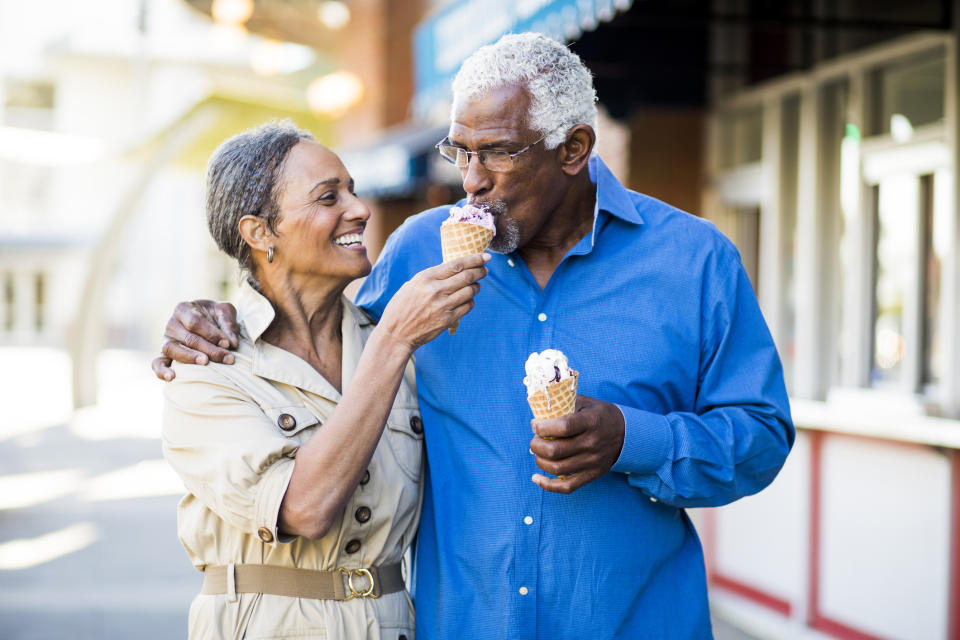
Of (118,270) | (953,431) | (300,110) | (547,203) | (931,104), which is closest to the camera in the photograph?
(547,203)

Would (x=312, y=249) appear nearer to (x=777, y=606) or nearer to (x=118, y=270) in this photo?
(x=777, y=606)

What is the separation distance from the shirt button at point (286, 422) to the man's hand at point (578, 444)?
571mm

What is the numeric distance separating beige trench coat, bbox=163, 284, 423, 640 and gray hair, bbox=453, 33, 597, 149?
0.72 m

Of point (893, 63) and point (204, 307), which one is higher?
point (893, 63)

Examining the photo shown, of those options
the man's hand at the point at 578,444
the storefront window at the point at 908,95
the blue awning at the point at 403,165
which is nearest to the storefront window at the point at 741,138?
the storefront window at the point at 908,95

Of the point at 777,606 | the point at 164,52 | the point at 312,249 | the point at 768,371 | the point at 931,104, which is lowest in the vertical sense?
the point at 777,606

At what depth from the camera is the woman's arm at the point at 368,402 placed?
2090 millimetres

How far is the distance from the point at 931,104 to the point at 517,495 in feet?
13.5

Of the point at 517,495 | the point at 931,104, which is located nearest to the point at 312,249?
the point at 517,495

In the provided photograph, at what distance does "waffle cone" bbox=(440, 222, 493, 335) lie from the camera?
2307mm

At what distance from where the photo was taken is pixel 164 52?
1507 inches

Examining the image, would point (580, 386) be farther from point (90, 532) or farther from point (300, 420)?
point (90, 532)

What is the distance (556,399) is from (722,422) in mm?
494

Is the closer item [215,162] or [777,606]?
[215,162]
